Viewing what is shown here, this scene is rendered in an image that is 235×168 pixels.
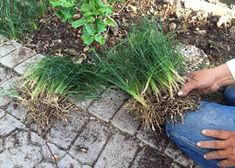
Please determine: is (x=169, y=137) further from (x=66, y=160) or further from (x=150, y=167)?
(x=66, y=160)

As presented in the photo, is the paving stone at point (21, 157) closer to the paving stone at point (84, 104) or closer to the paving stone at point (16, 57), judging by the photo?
the paving stone at point (84, 104)

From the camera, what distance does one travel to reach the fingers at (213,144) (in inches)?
77.1

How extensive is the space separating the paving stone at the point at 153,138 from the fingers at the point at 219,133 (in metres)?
0.33

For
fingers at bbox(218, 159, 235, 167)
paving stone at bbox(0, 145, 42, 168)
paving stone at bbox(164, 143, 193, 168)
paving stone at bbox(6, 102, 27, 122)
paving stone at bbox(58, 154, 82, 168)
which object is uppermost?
fingers at bbox(218, 159, 235, 167)

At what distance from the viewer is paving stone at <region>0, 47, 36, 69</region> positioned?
108 inches

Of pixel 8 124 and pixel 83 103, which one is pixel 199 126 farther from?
pixel 8 124

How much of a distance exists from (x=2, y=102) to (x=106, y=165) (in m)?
0.85

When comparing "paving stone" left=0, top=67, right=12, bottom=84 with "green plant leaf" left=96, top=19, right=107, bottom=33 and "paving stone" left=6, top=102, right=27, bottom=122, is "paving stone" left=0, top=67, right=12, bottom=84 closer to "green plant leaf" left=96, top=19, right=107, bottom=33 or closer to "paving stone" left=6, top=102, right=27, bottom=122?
"paving stone" left=6, top=102, right=27, bottom=122

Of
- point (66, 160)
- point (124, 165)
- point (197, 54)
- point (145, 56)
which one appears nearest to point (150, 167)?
point (124, 165)

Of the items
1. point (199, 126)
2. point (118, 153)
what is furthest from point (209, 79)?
point (118, 153)

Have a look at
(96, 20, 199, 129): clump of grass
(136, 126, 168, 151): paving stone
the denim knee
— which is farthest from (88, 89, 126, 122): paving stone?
the denim knee

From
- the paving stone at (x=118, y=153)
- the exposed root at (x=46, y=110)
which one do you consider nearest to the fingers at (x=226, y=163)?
the paving stone at (x=118, y=153)

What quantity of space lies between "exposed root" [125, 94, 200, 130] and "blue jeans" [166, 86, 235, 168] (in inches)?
1.5

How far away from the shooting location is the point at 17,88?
2.54 meters
